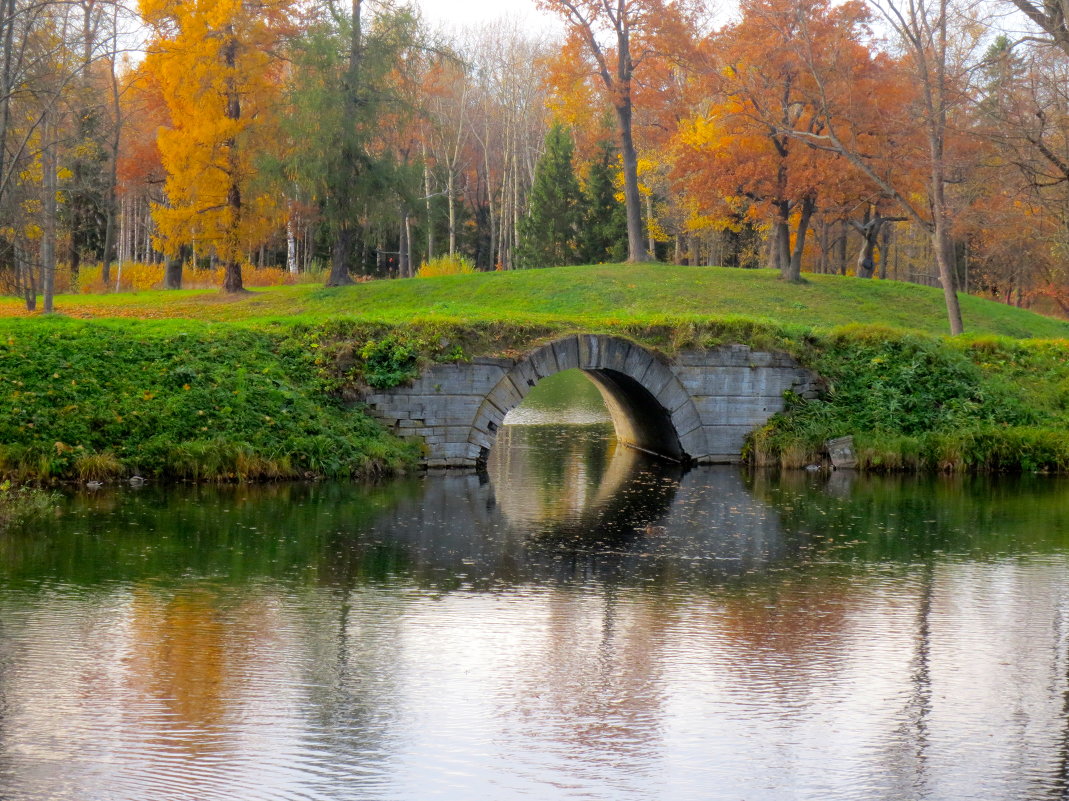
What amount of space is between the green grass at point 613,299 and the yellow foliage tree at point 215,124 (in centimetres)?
203

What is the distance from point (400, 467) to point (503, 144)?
154 ft

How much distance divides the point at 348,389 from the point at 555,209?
33.2 meters

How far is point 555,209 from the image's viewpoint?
169 feet

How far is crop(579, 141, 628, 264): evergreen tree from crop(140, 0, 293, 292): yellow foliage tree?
18.7 m

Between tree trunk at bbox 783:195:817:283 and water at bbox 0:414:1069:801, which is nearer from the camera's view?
water at bbox 0:414:1069:801

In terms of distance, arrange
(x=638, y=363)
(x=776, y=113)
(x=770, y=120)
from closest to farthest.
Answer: (x=638, y=363), (x=770, y=120), (x=776, y=113)

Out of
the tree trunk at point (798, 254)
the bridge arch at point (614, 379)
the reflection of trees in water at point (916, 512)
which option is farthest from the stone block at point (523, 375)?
the tree trunk at point (798, 254)

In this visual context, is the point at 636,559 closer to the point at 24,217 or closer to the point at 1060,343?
the point at 1060,343

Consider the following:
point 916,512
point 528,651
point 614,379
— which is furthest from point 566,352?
point 528,651

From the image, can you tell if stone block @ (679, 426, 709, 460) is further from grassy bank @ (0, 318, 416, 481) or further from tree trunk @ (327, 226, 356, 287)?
tree trunk @ (327, 226, 356, 287)

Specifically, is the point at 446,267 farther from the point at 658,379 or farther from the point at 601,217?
the point at 658,379

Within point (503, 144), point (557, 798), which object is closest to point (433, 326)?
point (557, 798)

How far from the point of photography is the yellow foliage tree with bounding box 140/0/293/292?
3438cm

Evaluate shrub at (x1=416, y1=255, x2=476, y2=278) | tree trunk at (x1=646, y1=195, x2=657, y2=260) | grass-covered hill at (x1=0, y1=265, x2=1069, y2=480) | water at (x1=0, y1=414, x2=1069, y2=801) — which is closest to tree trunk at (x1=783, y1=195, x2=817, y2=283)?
shrub at (x1=416, y1=255, x2=476, y2=278)
